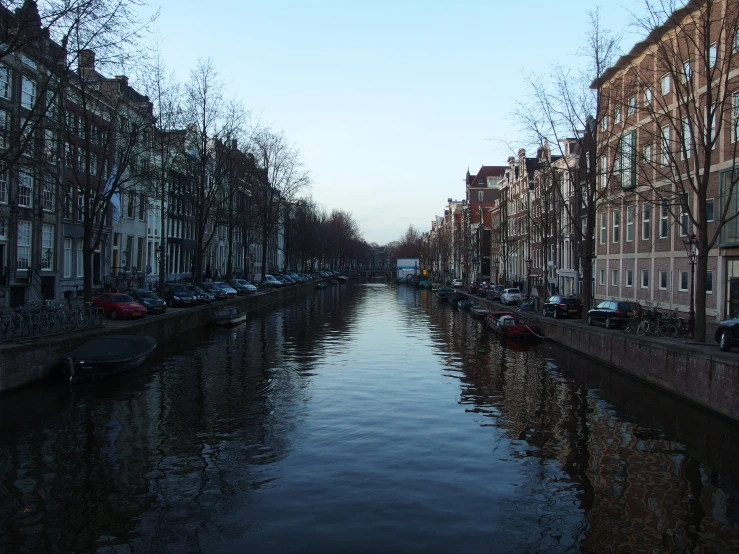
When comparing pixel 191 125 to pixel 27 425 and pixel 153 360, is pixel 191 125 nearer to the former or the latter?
pixel 153 360

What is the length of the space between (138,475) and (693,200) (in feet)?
110

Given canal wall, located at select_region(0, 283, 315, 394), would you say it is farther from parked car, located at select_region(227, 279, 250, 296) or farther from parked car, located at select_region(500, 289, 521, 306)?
parked car, located at select_region(500, 289, 521, 306)

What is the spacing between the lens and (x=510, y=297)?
5638 centimetres

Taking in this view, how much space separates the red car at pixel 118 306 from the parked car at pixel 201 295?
34.7 ft

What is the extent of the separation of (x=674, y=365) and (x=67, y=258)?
127ft

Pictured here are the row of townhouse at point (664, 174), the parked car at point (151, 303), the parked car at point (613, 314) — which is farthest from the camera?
the parked car at point (151, 303)

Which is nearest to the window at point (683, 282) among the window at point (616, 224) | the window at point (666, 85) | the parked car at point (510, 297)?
the window at point (616, 224)

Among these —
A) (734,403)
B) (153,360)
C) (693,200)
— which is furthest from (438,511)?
(693,200)

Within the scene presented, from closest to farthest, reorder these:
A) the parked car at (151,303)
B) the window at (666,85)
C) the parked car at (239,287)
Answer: the parked car at (151,303), the window at (666,85), the parked car at (239,287)

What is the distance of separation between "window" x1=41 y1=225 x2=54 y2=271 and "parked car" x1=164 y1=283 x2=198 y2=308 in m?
7.50

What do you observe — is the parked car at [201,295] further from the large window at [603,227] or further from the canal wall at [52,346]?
the large window at [603,227]

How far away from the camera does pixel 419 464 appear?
13.4 m

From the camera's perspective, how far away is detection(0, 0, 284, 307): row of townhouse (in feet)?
67.5

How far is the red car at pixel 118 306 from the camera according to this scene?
3225cm
